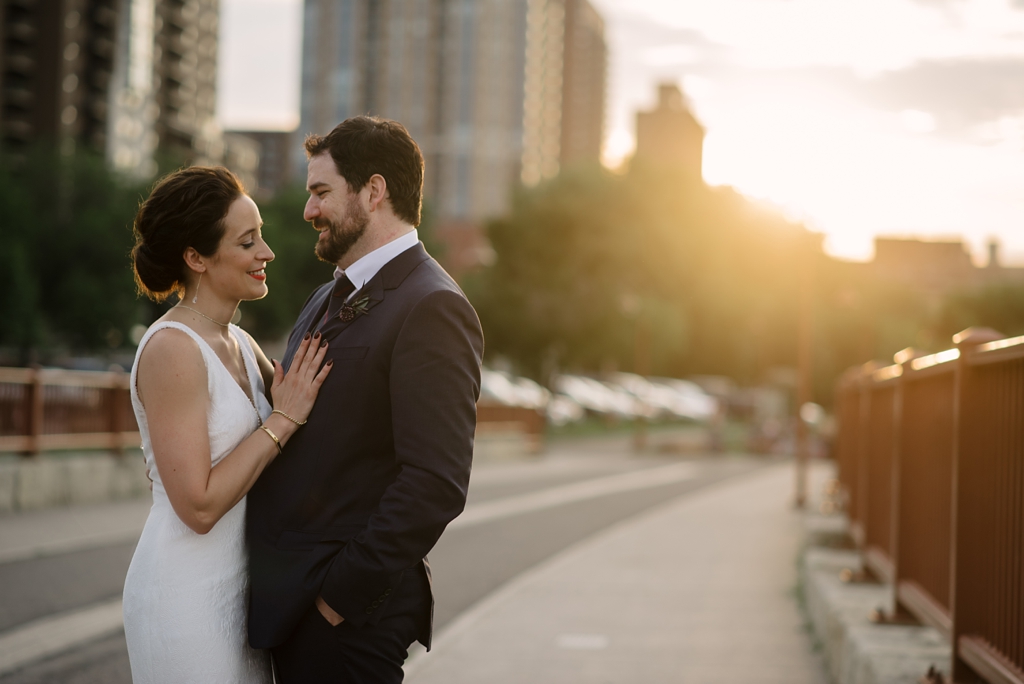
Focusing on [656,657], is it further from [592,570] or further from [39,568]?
[39,568]

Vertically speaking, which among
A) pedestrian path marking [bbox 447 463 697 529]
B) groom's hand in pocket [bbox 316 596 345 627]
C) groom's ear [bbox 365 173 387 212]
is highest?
groom's ear [bbox 365 173 387 212]

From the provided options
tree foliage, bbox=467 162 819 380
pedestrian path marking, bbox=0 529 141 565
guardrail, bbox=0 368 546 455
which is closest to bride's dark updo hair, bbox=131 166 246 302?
pedestrian path marking, bbox=0 529 141 565

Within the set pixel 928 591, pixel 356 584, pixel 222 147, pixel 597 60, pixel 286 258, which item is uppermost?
pixel 597 60

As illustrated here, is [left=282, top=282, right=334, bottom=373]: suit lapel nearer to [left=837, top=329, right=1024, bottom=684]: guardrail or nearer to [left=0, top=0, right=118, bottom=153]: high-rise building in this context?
[left=837, top=329, right=1024, bottom=684]: guardrail

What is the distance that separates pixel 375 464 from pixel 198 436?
0.42 meters

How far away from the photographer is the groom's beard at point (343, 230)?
263cm

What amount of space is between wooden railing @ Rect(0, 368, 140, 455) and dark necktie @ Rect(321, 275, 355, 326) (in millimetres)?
10170

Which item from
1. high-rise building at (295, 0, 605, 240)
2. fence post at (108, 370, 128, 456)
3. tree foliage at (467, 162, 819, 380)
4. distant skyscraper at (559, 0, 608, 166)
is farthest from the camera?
distant skyscraper at (559, 0, 608, 166)

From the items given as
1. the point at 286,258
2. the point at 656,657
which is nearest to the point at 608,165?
the point at 286,258

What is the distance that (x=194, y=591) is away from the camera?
253 centimetres

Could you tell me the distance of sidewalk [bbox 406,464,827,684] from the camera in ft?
19.1

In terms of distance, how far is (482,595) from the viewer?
8.49 m

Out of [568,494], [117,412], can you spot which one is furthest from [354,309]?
[568,494]

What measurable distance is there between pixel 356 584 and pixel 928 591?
10.3 feet
